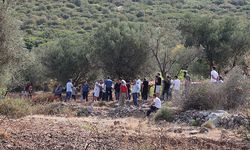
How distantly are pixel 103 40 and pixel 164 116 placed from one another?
53.2ft

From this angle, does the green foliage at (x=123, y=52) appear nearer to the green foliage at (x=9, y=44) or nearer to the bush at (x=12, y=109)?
the bush at (x=12, y=109)

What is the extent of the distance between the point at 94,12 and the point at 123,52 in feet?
114

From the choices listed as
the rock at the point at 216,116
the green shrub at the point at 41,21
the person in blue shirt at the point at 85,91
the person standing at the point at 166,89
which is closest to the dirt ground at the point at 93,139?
the rock at the point at 216,116

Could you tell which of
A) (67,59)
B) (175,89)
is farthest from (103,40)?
(175,89)

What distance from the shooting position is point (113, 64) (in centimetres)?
3441

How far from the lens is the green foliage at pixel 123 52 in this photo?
3391 centimetres

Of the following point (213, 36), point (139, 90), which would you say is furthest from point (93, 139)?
point (213, 36)

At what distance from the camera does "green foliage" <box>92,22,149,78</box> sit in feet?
111

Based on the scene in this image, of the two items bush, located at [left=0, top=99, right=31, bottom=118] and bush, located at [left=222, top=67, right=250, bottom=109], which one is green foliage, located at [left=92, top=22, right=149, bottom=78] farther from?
bush, located at [left=0, top=99, right=31, bottom=118]

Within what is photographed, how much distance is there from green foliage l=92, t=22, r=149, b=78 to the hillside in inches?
793

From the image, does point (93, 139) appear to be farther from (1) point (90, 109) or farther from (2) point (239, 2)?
(2) point (239, 2)

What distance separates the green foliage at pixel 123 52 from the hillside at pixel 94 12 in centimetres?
2014

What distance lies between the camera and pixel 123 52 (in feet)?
112

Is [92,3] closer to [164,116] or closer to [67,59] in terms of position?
[67,59]
